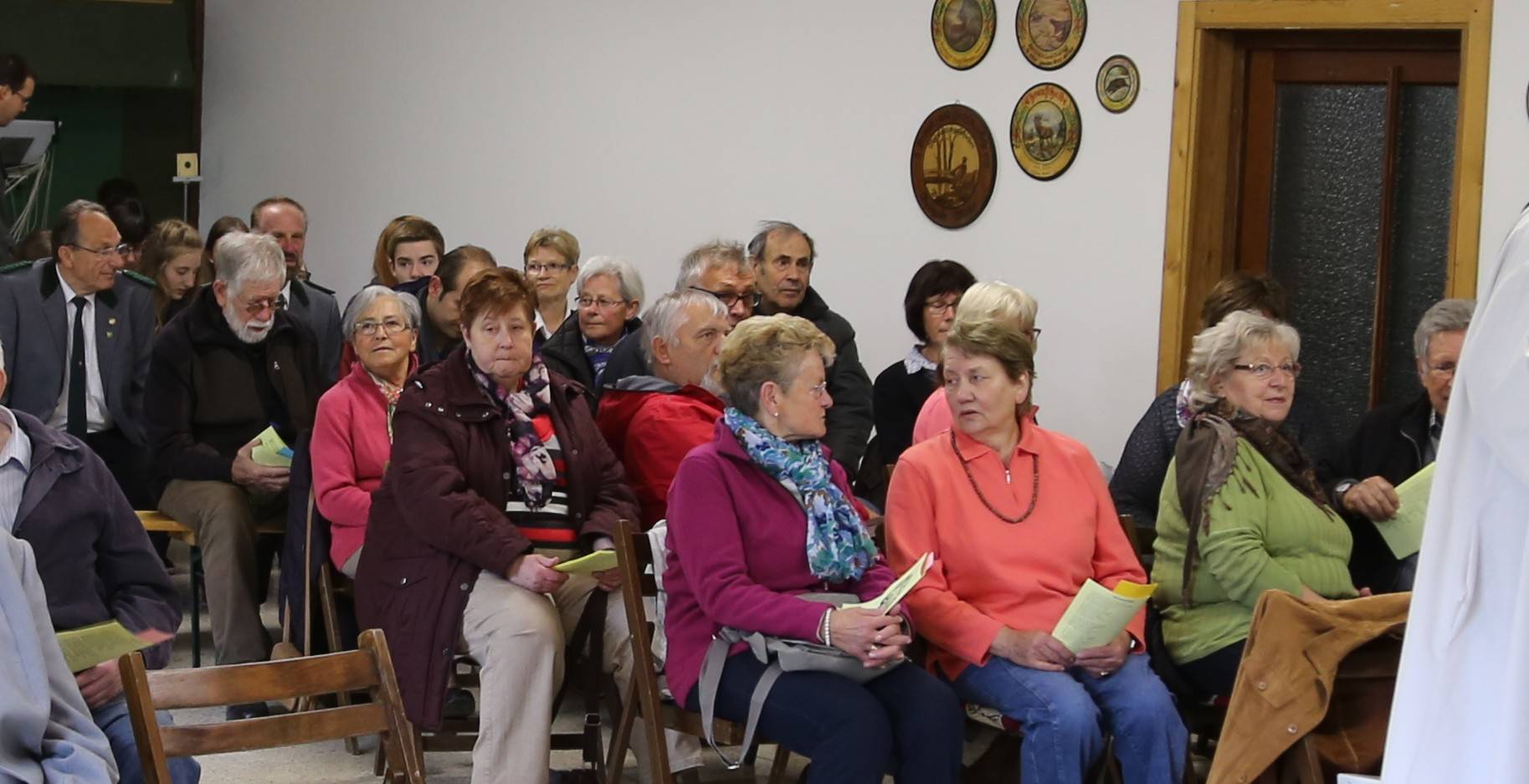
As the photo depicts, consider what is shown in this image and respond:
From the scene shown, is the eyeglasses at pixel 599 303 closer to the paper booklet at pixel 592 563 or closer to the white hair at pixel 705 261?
the white hair at pixel 705 261

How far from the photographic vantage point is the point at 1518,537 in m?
2.65

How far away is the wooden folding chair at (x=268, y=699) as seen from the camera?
3213 mm

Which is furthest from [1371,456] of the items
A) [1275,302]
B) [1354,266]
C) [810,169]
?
[810,169]

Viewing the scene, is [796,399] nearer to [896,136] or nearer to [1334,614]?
[1334,614]

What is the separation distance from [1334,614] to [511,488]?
187 cm

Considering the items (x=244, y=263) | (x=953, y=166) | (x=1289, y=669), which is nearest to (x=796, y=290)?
(x=953, y=166)

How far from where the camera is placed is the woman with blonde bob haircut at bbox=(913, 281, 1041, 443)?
16.0 ft

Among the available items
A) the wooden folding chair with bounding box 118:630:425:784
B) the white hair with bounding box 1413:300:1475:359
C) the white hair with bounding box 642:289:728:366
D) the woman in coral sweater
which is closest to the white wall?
the white hair with bounding box 1413:300:1475:359

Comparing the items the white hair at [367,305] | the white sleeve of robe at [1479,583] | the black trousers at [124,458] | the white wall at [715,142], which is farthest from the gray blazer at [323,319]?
the white sleeve of robe at [1479,583]

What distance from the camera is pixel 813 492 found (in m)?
4.06

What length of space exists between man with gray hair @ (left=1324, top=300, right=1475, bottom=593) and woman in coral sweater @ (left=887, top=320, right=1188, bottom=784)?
2.55 feet

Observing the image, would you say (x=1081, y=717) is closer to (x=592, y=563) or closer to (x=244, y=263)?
(x=592, y=563)

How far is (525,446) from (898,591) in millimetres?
1131

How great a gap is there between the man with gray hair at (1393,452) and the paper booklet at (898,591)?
1.38 metres
